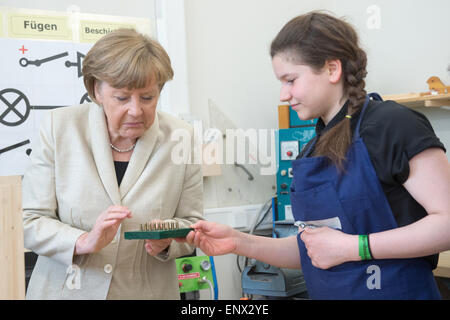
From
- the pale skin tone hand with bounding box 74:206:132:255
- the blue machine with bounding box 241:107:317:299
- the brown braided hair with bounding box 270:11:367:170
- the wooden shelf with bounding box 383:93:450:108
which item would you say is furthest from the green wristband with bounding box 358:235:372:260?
the wooden shelf with bounding box 383:93:450:108

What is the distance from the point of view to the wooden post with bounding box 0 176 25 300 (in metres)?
0.79

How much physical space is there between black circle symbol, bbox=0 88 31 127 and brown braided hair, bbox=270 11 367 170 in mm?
1742

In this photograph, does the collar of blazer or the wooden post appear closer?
the wooden post

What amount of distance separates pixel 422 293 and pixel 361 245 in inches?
7.4

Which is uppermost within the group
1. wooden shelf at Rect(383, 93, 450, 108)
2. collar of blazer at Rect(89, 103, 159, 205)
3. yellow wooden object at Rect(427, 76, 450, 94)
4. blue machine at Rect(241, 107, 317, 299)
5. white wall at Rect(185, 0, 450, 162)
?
white wall at Rect(185, 0, 450, 162)

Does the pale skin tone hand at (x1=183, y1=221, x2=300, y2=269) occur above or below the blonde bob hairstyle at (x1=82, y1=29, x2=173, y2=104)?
below

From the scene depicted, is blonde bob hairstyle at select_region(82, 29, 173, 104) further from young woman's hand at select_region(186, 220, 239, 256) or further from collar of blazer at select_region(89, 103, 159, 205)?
young woman's hand at select_region(186, 220, 239, 256)

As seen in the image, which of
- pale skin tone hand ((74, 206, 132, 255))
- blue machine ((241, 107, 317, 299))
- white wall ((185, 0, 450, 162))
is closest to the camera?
pale skin tone hand ((74, 206, 132, 255))

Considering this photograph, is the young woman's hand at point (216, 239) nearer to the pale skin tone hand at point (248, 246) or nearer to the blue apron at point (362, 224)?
the pale skin tone hand at point (248, 246)

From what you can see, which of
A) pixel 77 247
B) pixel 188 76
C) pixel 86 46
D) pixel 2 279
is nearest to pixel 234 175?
pixel 188 76

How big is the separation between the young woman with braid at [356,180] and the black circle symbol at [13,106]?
63.5 inches

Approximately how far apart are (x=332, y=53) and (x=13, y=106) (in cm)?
187

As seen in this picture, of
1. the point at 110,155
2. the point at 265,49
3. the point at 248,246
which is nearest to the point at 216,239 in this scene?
the point at 248,246

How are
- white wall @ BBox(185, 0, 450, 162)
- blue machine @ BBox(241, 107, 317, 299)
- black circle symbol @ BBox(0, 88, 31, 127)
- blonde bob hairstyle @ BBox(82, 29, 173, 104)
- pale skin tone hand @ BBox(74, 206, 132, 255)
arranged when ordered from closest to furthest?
pale skin tone hand @ BBox(74, 206, 132, 255) < blonde bob hairstyle @ BBox(82, 29, 173, 104) < blue machine @ BBox(241, 107, 317, 299) < black circle symbol @ BBox(0, 88, 31, 127) < white wall @ BBox(185, 0, 450, 162)
